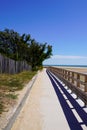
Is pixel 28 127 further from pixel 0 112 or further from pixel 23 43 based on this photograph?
pixel 23 43

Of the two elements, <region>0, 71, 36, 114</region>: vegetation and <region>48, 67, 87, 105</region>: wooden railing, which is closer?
Result: <region>0, 71, 36, 114</region>: vegetation

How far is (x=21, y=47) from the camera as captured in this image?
67.6 m

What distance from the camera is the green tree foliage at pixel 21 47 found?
67.8m

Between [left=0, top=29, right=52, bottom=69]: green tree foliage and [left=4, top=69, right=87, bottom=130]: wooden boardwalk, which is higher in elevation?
[left=0, top=29, right=52, bottom=69]: green tree foliage

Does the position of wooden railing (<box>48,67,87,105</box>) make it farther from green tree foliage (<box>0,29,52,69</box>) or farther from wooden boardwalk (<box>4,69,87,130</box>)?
green tree foliage (<box>0,29,52,69</box>)

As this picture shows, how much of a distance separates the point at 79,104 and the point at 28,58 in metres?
60.5

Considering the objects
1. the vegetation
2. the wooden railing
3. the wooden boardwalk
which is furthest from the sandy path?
the wooden railing

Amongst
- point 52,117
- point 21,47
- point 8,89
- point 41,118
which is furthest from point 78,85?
point 21,47

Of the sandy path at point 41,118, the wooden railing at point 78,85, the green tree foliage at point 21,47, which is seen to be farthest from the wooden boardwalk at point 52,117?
the green tree foliage at point 21,47

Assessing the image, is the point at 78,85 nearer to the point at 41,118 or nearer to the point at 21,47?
the point at 41,118

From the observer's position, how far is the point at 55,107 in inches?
466

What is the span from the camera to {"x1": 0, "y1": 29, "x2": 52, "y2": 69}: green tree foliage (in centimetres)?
6775

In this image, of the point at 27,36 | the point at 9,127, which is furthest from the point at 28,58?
the point at 9,127

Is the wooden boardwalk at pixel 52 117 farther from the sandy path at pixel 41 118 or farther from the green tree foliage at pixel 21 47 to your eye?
the green tree foliage at pixel 21 47
